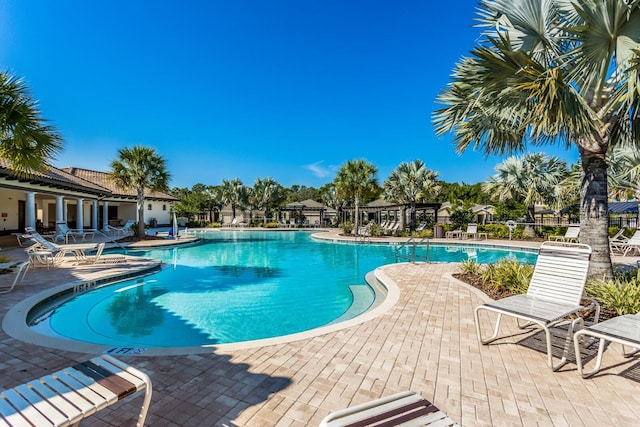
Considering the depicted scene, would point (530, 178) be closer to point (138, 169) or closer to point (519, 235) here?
point (519, 235)

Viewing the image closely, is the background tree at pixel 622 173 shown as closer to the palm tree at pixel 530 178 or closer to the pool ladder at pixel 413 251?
the palm tree at pixel 530 178

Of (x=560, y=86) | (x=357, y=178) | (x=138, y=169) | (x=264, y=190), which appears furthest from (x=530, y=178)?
(x=264, y=190)

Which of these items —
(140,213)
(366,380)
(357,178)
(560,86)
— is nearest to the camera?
(366,380)

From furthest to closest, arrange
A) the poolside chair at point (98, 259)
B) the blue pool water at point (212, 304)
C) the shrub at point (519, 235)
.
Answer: the shrub at point (519, 235), the poolside chair at point (98, 259), the blue pool water at point (212, 304)

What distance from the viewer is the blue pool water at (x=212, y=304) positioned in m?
5.11

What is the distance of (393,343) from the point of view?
3629 millimetres

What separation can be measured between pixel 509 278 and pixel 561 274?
94.9 inches

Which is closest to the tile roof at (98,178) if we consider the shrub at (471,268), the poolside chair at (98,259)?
the poolside chair at (98,259)

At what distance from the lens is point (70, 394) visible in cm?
168

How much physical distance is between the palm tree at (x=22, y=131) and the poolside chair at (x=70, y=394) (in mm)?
7428

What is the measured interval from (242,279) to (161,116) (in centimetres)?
1813

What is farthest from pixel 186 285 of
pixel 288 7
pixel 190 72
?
pixel 190 72

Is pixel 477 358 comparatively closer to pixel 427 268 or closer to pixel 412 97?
pixel 427 268

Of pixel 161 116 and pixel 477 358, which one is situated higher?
pixel 161 116
